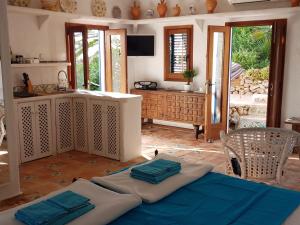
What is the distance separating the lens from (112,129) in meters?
4.73

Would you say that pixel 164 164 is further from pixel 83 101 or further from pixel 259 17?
pixel 259 17

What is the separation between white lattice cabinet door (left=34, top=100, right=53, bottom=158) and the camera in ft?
15.4

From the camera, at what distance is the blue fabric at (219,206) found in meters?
1.77

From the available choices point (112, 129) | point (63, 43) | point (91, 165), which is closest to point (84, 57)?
point (63, 43)

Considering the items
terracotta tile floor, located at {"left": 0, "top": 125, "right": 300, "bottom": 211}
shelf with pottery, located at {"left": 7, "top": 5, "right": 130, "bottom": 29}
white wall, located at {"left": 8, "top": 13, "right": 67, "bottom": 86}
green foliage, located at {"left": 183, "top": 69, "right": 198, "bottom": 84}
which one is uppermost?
shelf with pottery, located at {"left": 7, "top": 5, "right": 130, "bottom": 29}

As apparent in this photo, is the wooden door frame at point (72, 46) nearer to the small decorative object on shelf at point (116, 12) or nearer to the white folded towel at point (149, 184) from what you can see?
the small decorative object on shelf at point (116, 12)

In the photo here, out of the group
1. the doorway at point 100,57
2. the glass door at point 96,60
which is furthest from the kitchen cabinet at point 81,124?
the glass door at point 96,60

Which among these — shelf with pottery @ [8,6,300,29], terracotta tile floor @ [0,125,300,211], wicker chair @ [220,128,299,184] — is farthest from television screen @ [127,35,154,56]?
wicker chair @ [220,128,299,184]

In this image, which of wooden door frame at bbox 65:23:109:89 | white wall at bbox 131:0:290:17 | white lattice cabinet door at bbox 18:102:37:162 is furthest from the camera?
wooden door frame at bbox 65:23:109:89

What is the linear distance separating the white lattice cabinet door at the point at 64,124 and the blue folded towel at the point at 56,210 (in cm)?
325

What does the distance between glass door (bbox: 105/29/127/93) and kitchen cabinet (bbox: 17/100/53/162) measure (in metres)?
1.79

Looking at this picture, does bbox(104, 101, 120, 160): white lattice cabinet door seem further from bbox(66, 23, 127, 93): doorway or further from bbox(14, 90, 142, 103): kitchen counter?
bbox(66, 23, 127, 93): doorway

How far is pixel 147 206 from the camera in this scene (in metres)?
1.94

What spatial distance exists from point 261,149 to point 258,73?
6389 millimetres
